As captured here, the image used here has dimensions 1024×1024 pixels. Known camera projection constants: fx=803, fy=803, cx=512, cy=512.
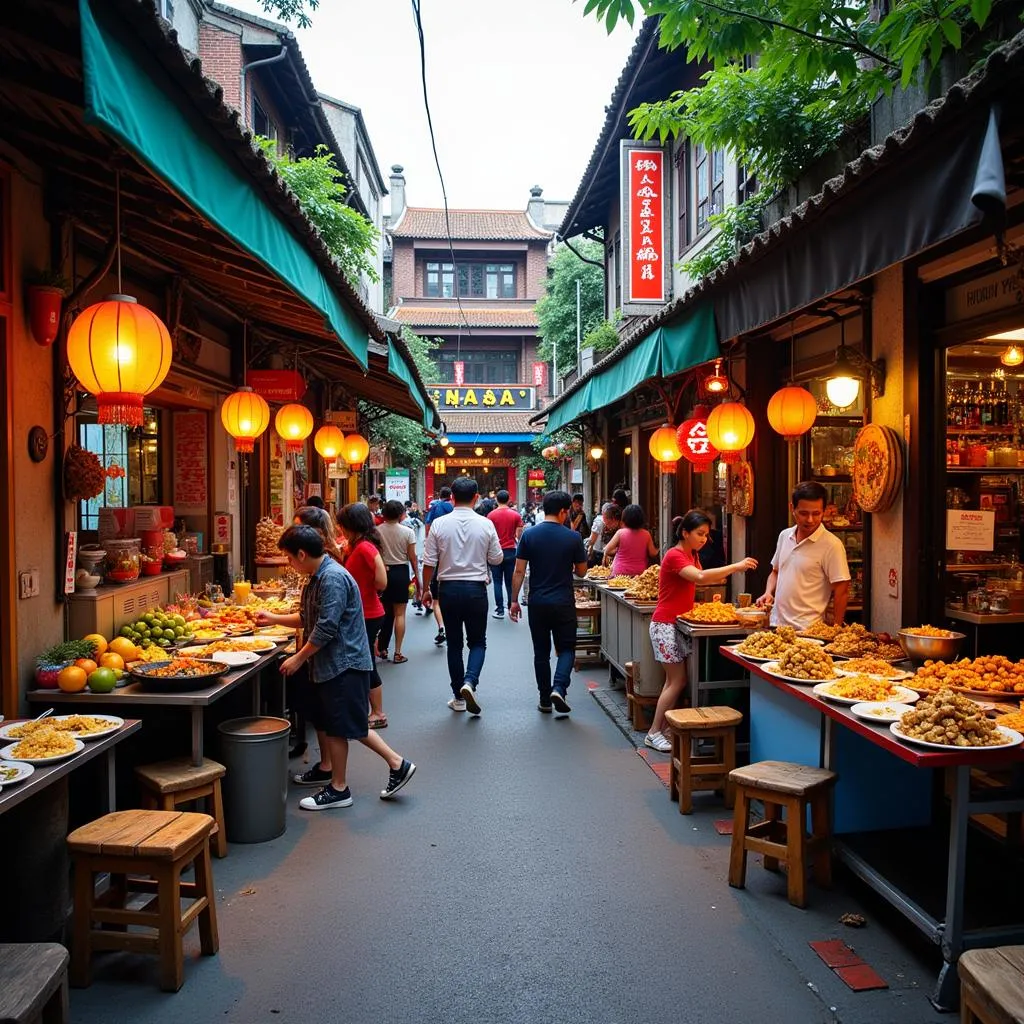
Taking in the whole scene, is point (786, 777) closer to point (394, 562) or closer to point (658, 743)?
point (658, 743)

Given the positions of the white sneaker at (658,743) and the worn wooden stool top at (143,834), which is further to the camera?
the white sneaker at (658,743)

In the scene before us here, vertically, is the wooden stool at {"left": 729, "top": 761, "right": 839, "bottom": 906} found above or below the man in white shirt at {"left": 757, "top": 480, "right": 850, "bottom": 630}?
below

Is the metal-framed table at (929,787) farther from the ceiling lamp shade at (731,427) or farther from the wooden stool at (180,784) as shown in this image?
the ceiling lamp shade at (731,427)

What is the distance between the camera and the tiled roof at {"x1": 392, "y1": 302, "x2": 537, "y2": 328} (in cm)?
3666

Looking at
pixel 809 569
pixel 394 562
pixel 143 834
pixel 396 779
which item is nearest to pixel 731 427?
pixel 809 569

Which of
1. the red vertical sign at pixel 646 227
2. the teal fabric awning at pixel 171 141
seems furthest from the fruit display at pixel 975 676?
the red vertical sign at pixel 646 227

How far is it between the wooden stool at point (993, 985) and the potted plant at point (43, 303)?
545cm

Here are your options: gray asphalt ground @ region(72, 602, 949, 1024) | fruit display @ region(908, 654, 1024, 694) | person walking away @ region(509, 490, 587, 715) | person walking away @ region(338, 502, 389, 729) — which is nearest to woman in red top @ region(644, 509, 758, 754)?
gray asphalt ground @ region(72, 602, 949, 1024)

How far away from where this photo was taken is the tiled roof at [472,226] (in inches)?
1479

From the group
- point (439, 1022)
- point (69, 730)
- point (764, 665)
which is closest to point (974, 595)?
point (764, 665)

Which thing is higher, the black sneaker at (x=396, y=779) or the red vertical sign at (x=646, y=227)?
the red vertical sign at (x=646, y=227)

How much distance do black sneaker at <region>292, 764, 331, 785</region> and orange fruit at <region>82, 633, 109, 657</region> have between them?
6.16ft

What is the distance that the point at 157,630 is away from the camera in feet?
19.9

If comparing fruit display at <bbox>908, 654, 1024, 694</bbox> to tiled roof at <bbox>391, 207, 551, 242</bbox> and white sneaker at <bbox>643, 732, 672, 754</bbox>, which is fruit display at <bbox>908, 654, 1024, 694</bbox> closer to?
white sneaker at <bbox>643, 732, 672, 754</bbox>
